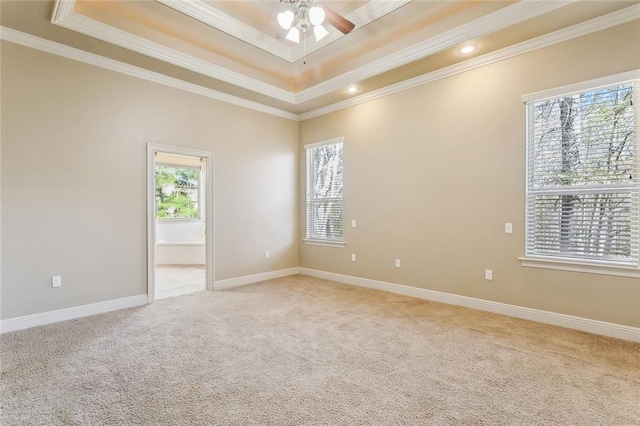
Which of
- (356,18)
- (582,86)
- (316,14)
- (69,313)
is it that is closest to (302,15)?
(316,14)

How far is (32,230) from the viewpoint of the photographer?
3334 millimetres

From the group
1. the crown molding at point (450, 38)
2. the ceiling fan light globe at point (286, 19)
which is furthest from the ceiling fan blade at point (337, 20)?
the crown molding at point (450, 38)

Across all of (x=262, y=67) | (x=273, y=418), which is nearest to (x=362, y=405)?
(x=273, y=418)

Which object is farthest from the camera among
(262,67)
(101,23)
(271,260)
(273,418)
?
(271,260)

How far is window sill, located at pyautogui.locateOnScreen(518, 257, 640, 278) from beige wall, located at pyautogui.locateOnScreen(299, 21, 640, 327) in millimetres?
60

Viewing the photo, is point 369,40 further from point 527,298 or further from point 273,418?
point 273,418

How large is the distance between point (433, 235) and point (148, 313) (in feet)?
12.8

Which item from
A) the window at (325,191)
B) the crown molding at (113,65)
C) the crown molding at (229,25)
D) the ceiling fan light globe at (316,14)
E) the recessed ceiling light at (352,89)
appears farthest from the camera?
the window at (325,191)

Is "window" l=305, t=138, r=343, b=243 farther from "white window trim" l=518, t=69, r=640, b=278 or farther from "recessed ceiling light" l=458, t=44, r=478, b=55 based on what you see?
"white window trim" l=518, t=69, r=640, b=278

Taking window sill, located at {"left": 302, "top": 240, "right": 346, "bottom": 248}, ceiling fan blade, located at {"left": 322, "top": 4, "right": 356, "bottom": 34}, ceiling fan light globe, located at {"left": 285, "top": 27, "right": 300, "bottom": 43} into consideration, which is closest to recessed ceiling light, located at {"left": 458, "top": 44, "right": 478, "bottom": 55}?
ceiling fan blade, located at {"left": 322, "top": 4, "right": 356, "bottom": 34}

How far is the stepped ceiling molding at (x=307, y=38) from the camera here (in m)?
3.02

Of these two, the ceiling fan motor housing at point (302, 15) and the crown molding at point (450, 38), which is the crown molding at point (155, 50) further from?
the ceiling fan motor housing at point (302, 15)

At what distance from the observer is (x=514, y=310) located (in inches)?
140

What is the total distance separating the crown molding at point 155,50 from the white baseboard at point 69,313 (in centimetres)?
311
